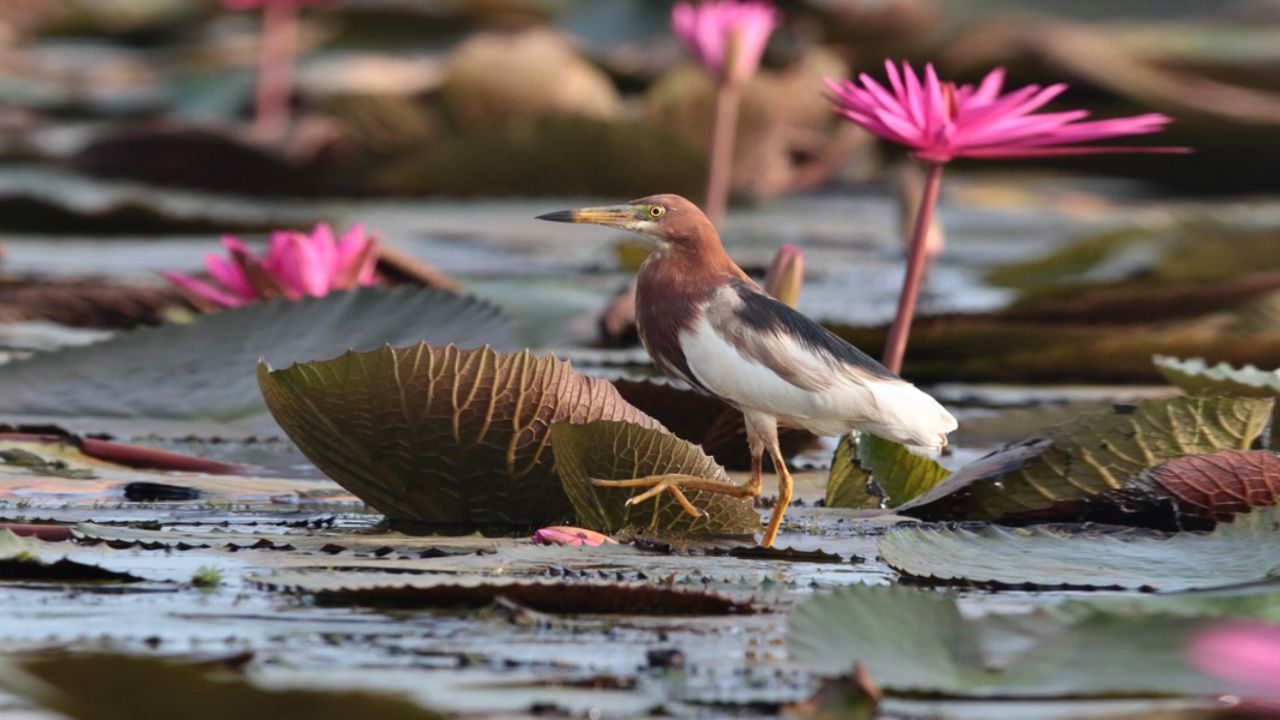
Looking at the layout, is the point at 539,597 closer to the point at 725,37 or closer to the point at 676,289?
the point at 676,289

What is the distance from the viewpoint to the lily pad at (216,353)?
288cm

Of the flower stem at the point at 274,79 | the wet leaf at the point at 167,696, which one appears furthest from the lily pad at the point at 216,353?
the flower stem at the point at 274,79

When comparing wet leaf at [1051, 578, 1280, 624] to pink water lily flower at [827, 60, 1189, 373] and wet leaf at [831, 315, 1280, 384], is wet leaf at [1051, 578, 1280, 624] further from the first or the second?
wet leaf at [831, 315, 1280, 384]

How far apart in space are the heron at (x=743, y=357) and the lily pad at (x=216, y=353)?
2.19 ft

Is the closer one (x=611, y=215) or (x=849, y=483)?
(x=611, y=215)

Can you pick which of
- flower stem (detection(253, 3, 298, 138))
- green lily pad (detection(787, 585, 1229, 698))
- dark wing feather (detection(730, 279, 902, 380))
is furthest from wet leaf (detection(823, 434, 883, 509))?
flower stem (detection(253, 3, 298, 138))

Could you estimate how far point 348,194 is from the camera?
26.7 feet

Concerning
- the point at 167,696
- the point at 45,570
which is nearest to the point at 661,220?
the point at 45,570

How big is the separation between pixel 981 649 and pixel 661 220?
81cm

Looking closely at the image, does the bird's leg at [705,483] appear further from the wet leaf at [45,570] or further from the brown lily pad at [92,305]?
the brown lily pad at [92,305]

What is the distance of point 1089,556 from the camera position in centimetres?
200

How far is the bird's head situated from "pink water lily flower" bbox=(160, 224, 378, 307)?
3.10 ft

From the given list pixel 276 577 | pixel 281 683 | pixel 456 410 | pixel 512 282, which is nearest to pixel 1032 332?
pixel 512 282

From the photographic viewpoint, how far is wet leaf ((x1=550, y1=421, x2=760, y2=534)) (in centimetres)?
210
